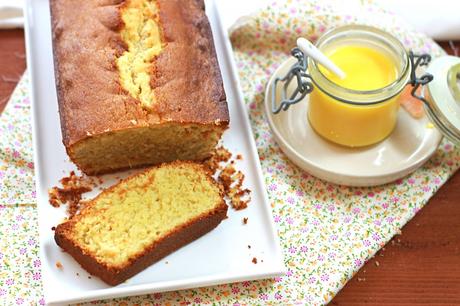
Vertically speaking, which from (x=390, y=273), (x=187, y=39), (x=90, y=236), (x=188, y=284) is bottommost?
(x=390, y=273)

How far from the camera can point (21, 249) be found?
8.04ft

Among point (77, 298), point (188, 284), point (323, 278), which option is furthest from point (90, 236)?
point (323, 278)

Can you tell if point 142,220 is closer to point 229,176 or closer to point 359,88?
point 229,176

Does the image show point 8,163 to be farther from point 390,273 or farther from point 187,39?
point 390,273

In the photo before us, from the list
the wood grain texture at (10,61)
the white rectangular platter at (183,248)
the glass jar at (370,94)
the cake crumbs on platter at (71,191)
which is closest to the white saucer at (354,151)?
the glass jar at (370,94)

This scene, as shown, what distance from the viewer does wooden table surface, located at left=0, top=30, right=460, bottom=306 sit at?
7.98 feet

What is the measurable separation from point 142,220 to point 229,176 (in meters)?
0.40

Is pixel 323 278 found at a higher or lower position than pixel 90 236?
lower

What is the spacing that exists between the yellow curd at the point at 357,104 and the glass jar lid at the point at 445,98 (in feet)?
0.46

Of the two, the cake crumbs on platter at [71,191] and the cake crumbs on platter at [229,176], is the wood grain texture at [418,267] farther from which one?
the cake crumbs on platter at [71,191]

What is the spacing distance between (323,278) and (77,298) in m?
0.86

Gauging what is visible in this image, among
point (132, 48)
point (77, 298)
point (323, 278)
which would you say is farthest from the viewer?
point (132, 48)

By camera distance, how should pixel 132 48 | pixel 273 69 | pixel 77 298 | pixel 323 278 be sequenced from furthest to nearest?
1. pixel 273 69
2. pixel 132 48
3. pixel 323 278
4. pixel 77 298

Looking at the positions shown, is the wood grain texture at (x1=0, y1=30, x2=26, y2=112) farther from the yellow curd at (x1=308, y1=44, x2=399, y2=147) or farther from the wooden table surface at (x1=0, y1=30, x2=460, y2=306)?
the wooden table surface at (x1=0, y1=30, x2=460, y2=306)
